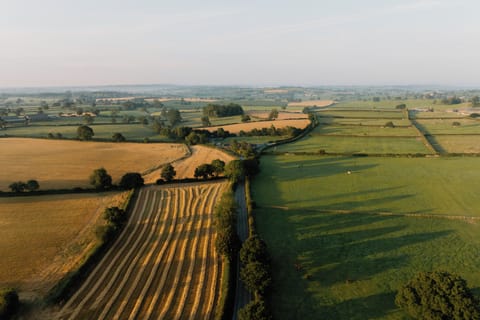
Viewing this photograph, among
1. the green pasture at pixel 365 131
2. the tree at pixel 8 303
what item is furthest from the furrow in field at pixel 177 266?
the green pasture at pixel 365 131

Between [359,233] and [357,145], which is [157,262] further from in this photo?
[357,145]

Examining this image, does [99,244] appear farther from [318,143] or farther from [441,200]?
[318,143]

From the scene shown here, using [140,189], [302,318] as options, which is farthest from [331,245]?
[140,189]

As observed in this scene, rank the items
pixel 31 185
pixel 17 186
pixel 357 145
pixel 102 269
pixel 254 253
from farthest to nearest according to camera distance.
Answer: pixel 357 145 < pixel 31 185 < pixel 17 186 < pixel 102 269 < pixel 254 253

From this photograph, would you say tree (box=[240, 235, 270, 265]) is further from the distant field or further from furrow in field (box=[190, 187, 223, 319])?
the distant field

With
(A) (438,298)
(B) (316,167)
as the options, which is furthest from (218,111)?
(A) (438,298)

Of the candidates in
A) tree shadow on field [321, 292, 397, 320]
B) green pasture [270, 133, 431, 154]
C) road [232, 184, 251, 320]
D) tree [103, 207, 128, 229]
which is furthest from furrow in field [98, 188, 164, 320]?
green pasture [270, 133, 431, 154]
